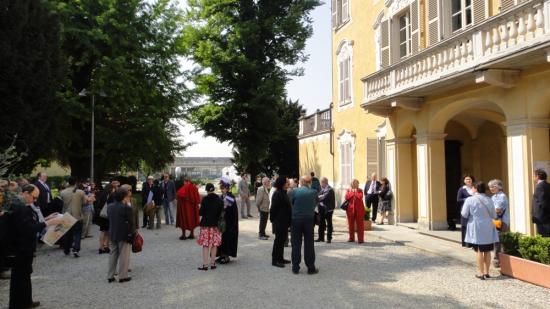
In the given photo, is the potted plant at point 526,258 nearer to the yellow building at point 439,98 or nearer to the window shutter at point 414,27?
the yellow building at point 439,98

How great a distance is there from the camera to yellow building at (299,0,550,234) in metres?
9.45

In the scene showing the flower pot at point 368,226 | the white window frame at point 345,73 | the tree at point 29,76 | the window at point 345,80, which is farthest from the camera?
the window at point 345,80

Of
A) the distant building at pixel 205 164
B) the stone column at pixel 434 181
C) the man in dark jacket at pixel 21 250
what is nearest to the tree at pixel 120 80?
the stone column at pixel 434 181

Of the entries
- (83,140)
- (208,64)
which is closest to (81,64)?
(83,140)

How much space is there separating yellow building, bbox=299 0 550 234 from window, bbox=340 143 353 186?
48mm

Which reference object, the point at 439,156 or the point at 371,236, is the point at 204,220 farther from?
the point at 439,156

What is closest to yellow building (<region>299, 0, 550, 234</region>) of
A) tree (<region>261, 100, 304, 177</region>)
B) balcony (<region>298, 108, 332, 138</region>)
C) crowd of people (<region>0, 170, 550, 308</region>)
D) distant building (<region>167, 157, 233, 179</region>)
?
crowd of people (<region>0, 170, 550, 308</region>)

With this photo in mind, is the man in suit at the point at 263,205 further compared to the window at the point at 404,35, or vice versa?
the window at the point at 404,35

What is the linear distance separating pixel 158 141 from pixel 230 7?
10.0 meters

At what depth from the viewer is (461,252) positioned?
10266 mm

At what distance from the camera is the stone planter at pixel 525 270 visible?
23.9 ft

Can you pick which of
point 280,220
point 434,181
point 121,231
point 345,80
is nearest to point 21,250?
point 121,231

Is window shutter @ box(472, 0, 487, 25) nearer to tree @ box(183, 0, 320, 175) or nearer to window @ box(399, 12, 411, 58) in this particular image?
window @ box(399, 12, 411, 58)

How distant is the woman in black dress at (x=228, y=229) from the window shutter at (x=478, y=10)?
7.40 metres
